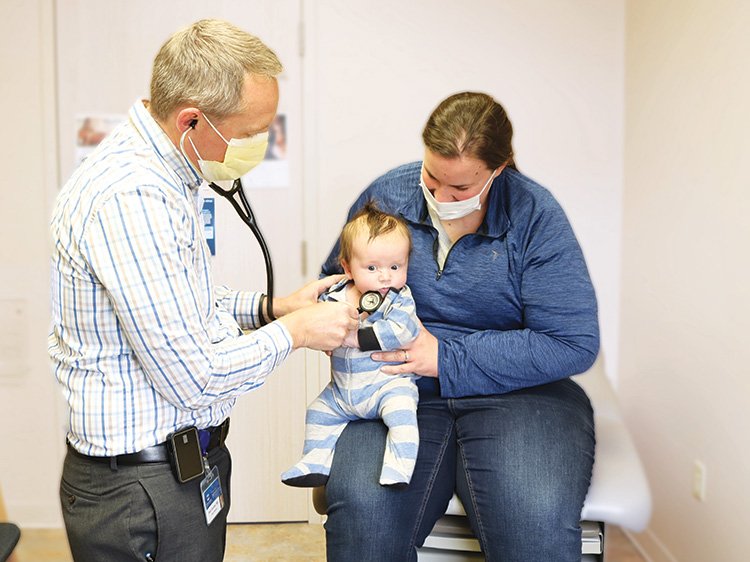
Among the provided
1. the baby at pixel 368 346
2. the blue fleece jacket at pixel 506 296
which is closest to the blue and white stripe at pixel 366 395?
the baby at pixel 368 346

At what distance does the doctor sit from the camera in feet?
3.48

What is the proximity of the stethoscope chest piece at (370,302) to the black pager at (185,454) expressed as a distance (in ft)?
1.42

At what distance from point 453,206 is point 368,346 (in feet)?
1.19

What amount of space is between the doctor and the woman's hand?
302 mm

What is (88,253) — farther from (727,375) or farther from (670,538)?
(670,538)

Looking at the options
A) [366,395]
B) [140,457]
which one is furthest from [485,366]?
[140,457]

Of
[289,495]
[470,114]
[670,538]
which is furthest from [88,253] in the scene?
[670,538]

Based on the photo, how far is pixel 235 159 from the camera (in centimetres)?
122

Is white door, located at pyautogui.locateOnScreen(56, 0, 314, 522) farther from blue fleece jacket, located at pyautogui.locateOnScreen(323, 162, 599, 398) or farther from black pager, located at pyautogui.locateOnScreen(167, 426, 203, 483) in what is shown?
black pager, located at pyautogui.locateOnScreen(167, 426, 203, 483)

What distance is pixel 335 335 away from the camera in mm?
1338

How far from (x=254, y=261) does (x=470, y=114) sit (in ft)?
3.79

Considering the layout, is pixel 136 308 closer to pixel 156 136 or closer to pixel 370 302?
pixel 156 136

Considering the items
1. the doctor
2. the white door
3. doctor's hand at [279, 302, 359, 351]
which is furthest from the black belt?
the white door

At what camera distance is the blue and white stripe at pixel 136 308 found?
1.05 meters
